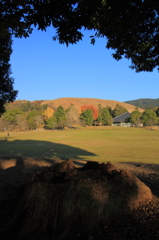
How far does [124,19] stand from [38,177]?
202 inches

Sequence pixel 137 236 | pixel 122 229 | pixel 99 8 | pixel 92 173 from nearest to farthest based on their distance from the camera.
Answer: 1. pixel 137 236
2. pixel 122 229
3. pixel 92 173
4. pixel 99 8

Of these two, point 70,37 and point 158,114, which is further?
point 158,114

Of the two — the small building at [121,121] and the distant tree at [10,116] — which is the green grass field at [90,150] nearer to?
the distant tree at [10,116]

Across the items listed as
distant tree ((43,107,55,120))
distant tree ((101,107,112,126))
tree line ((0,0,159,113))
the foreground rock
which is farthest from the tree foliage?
distant tree ((43,107,55,120))

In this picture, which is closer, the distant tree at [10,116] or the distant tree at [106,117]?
the distant tree at [10,116]

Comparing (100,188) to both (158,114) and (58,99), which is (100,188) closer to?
(158,114)

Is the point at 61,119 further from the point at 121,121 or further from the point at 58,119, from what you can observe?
the point at 121,121

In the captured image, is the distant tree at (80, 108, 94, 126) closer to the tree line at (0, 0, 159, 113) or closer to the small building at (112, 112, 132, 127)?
the small building at (112, 112, 132, 127)

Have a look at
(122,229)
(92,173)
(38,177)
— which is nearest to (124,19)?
(92,173)

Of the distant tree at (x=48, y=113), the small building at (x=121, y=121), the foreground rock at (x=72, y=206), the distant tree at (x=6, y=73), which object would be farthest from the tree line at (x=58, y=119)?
the foreground rock at (x=72, y=206)

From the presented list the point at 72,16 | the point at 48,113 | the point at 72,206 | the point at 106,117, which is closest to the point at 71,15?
the point at 72,16

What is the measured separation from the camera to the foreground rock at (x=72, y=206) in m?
2.57

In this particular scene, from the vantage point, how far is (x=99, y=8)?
A: 4.86 metres

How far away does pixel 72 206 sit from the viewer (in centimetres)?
275
